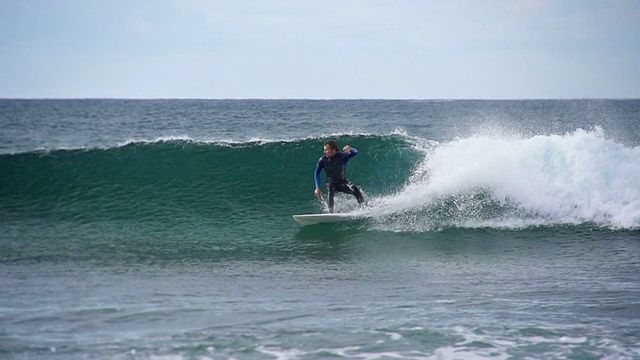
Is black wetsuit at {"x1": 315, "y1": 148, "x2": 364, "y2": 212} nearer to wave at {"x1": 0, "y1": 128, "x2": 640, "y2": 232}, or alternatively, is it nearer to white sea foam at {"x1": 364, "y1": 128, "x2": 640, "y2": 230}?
wave at {"x1": 0, "y1": 128, "x2": 640, "y2": 232}

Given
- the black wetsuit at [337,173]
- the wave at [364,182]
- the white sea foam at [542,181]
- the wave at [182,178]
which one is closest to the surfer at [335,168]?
the black wetsuit at [337,173]

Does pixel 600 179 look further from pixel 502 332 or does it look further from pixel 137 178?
pixel 137 178

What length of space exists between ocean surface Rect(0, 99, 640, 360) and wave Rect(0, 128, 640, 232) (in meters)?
0.04

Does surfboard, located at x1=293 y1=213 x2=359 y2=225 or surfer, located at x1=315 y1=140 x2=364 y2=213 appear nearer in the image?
surfboard, located at x1=293 y1=213 x2=359 y2=225

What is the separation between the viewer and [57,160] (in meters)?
16.0

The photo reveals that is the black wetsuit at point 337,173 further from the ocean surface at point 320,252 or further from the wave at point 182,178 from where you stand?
the wave at point 182,178

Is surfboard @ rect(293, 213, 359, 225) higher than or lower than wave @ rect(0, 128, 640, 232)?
lower

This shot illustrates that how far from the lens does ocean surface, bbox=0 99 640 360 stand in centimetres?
619

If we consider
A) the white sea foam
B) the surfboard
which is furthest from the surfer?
the white sea foam

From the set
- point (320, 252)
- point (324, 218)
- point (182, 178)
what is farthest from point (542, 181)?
point (182, 178)

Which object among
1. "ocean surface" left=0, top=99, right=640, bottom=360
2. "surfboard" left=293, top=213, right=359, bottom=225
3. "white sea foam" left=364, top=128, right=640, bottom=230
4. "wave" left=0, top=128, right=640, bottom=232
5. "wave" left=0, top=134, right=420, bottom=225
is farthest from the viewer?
"wave" left=0, top=134, right=420, bottom=225

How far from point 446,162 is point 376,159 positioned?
93.2 inches

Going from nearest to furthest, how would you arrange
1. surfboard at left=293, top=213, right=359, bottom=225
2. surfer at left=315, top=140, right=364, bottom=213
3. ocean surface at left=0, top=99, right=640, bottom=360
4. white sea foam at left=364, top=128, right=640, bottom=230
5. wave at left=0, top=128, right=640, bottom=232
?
ocean surface at left=0, top=99, right=640, bottom=360, surfboard at left=293, top=213, right=359, bottom=225, surfer at left=315, top=140, right=364, bottom=213, white sea foam at left=364, top=128, right=640, bottom=230, wave at left=0, top=128, right=640, bottom=232

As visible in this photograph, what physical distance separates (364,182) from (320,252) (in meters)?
5.20
